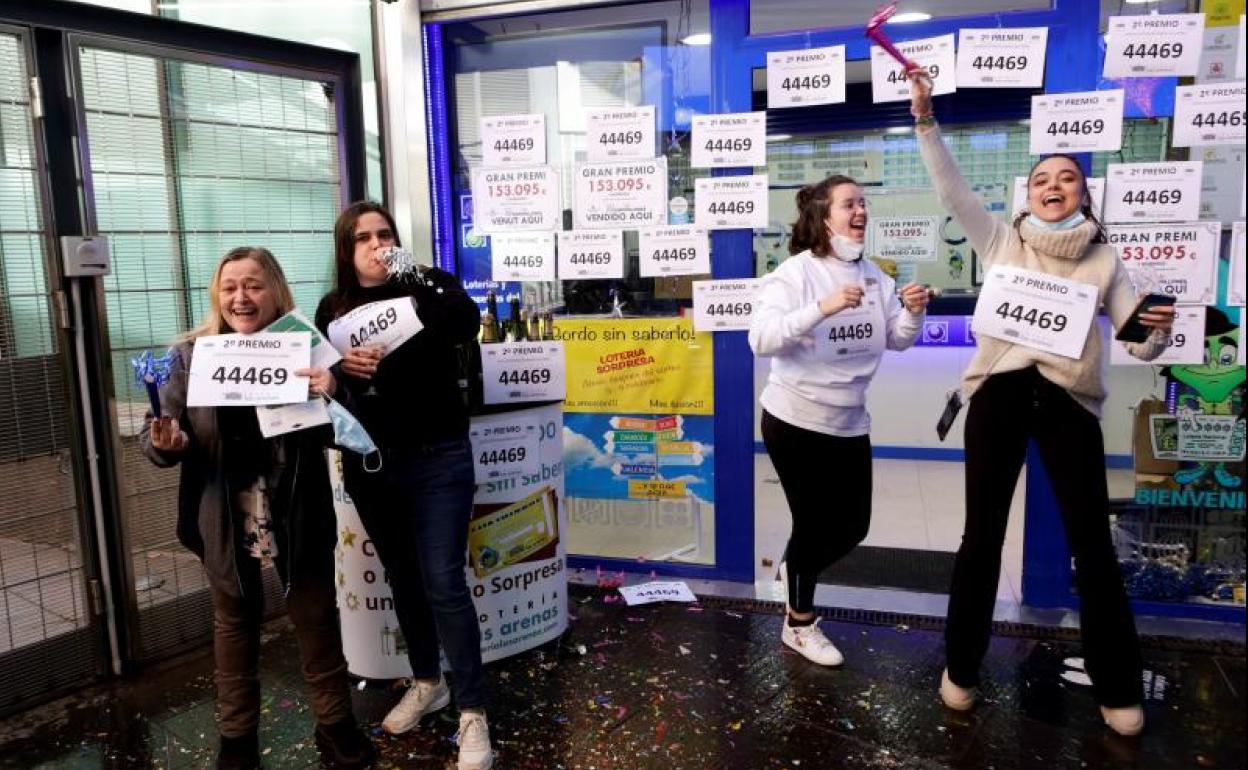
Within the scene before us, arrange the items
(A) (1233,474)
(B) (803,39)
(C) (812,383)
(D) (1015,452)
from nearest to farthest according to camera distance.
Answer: (D) (1015,452) < (C) (812,383) < (A) (1233,474) < (B) (803,39)

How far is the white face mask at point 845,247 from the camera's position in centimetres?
299

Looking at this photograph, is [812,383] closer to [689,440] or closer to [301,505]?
[689,440]

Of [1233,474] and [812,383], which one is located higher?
[812,383]

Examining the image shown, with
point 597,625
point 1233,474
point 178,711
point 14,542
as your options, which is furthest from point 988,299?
point 14,542

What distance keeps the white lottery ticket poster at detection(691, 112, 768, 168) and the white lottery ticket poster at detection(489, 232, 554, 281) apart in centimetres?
80

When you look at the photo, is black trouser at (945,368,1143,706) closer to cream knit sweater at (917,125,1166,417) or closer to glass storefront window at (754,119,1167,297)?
cream knit sweater at (917,125,1166,417)

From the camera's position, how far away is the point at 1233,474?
3.35m

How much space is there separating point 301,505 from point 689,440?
191cm

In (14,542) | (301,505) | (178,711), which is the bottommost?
(178,711)

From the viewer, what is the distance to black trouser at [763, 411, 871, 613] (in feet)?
9.87

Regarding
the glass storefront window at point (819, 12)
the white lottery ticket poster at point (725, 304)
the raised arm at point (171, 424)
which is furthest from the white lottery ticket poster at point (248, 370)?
the glass storefront window at point (819, 12)

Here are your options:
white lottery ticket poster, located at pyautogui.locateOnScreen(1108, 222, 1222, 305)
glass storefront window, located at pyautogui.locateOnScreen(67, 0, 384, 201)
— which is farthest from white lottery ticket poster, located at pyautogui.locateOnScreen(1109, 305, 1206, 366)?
glass storefront window, located at pyautogui.locateOnScreen(67, 0, 384, 201)

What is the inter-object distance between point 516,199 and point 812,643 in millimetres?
2293

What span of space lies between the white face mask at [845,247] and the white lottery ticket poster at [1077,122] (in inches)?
35.8
